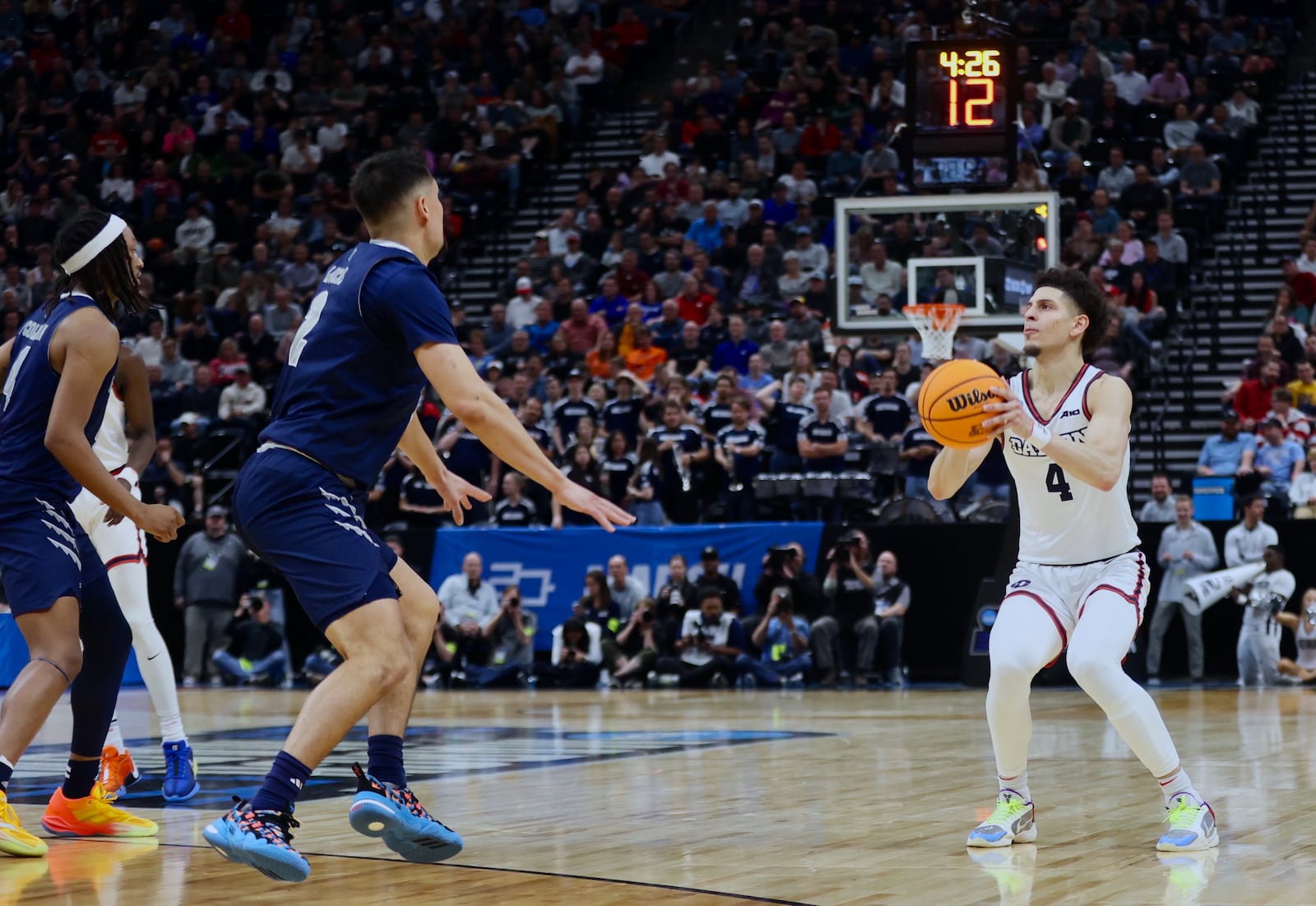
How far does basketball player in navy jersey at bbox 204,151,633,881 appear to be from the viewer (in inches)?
199

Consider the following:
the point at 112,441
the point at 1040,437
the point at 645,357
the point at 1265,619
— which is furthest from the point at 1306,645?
the point at 112,441

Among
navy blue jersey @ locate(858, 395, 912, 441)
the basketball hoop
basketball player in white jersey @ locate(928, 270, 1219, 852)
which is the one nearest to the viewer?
basketball player in white jersey @ locate(928, 270, 1219, 852)

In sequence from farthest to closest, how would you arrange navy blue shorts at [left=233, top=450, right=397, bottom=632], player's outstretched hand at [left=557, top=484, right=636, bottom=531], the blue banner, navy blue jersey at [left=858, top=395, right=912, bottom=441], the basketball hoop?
1. navy blue jersey at [left=858, top=395, right=912, bottom=441]
2. the blue banner
3. the basketball hoop
4. navy blue shorts at [left=233, top=450, right=397, bottom=632]
5. player's outstretched hand at [left=557, top=484, right=636, bottom=531]

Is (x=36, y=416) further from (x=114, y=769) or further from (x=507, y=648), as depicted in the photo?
(x=507, y=648)

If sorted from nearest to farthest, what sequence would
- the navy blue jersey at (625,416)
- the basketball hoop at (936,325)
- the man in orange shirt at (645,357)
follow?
the basketball hoop at (936,325) → the navy blue jersey at (625,416) → the man in orange shirt at (645,357)

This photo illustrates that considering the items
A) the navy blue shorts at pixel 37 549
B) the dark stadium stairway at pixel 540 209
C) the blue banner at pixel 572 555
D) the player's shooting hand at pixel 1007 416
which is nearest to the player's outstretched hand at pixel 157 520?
the navy blue shorts at pixel 37 549

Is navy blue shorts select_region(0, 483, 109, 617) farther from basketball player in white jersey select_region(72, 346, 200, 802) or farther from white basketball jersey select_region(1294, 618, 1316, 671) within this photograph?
white basketball jersey select_region(1294, 618, 1316, 671)

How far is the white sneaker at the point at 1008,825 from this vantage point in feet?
20.0

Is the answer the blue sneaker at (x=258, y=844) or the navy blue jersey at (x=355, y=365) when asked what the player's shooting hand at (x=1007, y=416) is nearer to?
the navy blue jersey at (x=355, y=365)

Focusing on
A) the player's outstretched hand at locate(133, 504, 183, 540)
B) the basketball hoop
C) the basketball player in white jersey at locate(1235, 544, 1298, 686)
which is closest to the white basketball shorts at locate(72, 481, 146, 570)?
the player's outstretched hand at locate(133, 504, 183, 540)

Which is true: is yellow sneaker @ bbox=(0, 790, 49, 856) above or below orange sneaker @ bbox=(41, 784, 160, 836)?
above

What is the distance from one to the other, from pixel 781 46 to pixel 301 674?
12136 millimetres

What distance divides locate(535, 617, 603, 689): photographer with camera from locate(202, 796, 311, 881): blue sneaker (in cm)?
1285

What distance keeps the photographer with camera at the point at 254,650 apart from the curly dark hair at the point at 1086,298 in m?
13.7
